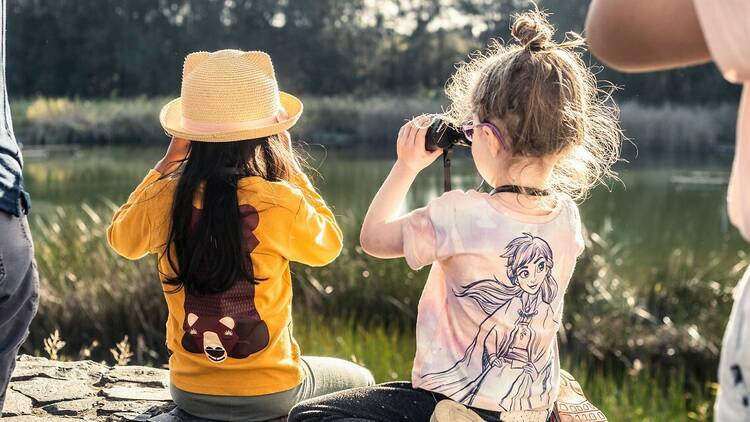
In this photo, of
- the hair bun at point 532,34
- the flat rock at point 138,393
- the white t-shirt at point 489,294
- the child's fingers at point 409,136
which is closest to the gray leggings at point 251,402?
the flat rock at point 138,393

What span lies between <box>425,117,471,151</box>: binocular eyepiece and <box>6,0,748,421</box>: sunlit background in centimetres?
32

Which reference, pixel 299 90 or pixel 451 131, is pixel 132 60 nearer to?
pixel 299 90

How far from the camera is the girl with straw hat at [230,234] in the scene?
2.03 metres

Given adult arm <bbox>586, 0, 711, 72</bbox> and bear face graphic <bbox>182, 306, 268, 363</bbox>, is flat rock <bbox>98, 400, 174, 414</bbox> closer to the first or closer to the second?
bear face graphic <bbox>182, 306, 268, 363</bbox>

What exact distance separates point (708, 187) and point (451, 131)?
12.4m

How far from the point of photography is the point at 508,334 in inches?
70.5

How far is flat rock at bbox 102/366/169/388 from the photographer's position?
2.71 m

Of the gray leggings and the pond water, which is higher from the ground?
the gray leggings

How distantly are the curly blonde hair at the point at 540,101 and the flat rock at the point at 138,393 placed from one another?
1185mm

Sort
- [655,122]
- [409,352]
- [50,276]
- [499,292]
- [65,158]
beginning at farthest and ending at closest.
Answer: [655,122] → [65,158] → [50,276] → [409,352] → [499,292]

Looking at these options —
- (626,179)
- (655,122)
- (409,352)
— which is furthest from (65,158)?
(409,352)

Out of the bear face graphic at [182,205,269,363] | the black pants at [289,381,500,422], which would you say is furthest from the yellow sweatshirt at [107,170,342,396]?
the black pants at [289,381,500,422]

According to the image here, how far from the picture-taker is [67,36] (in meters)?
28.3

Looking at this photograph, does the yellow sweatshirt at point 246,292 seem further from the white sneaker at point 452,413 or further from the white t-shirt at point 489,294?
the white sneaker at point 452,413
